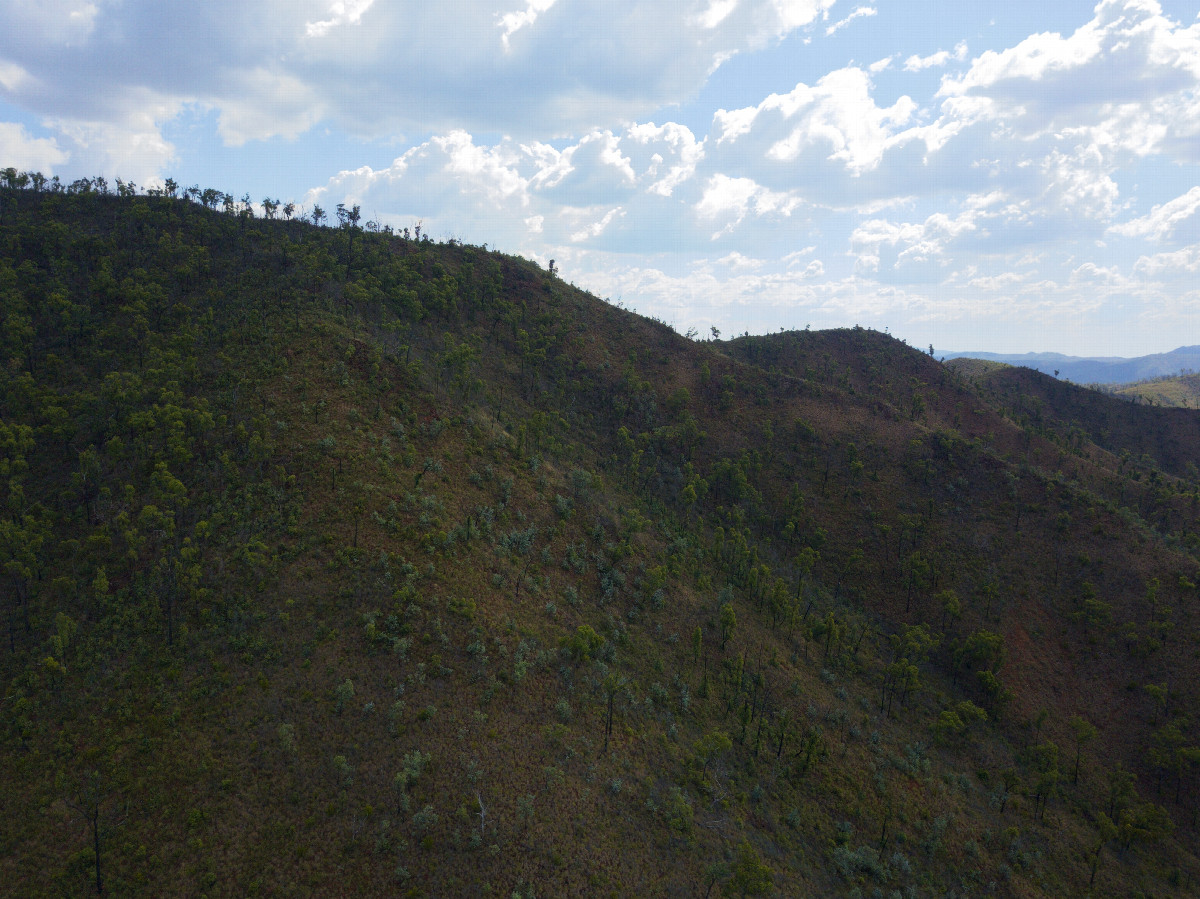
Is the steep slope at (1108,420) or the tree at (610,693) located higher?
the steep slope at (1108,420)

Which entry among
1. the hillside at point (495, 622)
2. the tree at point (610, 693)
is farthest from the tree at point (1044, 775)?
the tree at point (610, 693)

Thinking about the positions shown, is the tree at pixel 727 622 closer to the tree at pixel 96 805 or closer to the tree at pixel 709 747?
the tree at pixel 709 747

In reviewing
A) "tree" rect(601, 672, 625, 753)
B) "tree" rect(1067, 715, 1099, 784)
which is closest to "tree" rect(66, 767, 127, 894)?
"tree" rect(601, 672, 625, 753)

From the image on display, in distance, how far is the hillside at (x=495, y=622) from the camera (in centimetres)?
3394

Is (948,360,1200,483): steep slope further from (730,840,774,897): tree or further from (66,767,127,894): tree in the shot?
(66,767,127,894): tree

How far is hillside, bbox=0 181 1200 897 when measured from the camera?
3394cm

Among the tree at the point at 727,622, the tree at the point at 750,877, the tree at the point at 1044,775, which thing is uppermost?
the tree at the point at 727,622

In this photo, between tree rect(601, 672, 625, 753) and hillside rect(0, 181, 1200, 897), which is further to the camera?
tree rect(601, 672, 625, 753)

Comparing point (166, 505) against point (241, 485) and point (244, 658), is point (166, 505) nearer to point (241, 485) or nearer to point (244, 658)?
point (241, 485)

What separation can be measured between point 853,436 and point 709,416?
27.0 metres

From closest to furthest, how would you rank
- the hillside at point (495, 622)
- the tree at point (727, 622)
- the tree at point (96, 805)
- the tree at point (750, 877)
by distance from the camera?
the tree at point (96, 805), the tree at point (750, 877), the hillside at point (495, 622), the tree at point (727, 622)

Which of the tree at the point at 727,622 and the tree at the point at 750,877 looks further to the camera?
the tree at the point at 727,622

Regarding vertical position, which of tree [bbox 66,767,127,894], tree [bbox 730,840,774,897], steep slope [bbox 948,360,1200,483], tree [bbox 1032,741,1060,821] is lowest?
tree [bbox 1032,741,1060,821]

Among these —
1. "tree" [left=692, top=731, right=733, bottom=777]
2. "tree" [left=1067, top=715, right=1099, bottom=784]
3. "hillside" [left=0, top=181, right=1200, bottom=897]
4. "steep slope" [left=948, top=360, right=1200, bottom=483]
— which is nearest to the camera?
"hillside" [left=0, top=181, right=1200, bottom=897]
